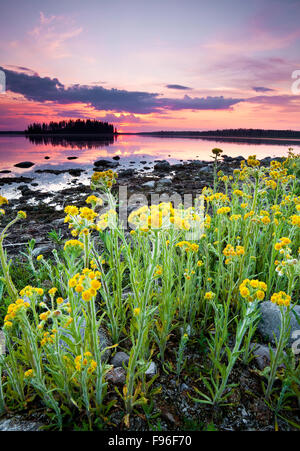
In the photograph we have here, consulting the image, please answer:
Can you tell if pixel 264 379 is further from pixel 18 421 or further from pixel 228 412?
pixel 18 421

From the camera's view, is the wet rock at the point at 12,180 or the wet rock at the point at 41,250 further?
the wet rock at the point at 12,180

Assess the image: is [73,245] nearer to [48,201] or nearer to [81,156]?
[48,201]

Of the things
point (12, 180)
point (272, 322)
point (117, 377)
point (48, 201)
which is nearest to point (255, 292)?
point (272, 322)

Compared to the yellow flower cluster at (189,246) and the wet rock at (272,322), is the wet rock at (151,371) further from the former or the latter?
the wet rock at (272,322)

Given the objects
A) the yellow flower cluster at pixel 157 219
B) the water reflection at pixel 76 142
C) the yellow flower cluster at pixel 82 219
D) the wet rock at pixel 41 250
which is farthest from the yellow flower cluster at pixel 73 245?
the water reflection at pixel 76 142

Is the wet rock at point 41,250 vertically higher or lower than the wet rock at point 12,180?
lower

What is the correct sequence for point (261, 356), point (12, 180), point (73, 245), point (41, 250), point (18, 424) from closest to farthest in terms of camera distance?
point (18, 424) < point (73, 245) < point (261, 356) < point (41, 250) < point (12, 180)

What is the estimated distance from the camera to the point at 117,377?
2.11m

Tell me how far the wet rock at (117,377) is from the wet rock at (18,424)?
1.95 ft

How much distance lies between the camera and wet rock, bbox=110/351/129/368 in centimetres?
225

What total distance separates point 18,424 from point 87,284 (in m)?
1.28

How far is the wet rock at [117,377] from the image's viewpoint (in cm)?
207

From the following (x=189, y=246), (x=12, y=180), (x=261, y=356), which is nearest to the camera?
(x=261, y=356)
